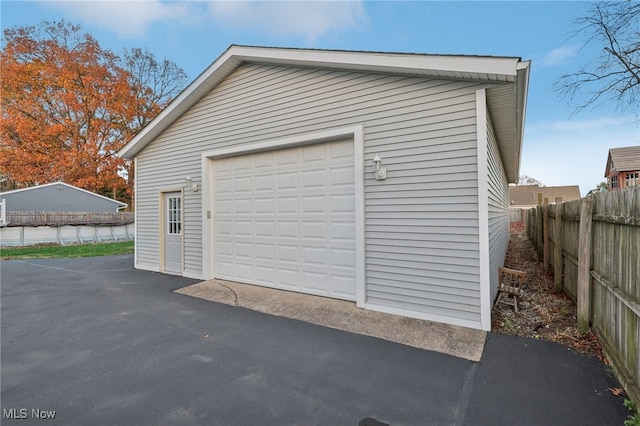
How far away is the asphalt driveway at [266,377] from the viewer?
240 cm

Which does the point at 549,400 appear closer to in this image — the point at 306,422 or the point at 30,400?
the point at 306,422

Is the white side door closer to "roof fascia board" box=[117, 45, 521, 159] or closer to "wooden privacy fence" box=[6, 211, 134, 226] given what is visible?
"roof fascia board" box=[117, 45, 521, 159]

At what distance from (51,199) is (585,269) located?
2346cm

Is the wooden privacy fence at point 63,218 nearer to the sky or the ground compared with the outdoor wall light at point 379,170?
nearer to the ground

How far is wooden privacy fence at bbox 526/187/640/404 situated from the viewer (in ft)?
8.24

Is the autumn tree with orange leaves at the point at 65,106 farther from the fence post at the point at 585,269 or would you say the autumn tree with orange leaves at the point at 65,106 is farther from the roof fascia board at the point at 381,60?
the fence post at the point at 585,269

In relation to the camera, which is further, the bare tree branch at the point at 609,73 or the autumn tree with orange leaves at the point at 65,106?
the autumn tree with orange leaves at the point at 65,106

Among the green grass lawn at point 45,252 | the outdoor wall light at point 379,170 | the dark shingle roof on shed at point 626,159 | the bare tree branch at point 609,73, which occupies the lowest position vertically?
the green grass lawn at point 45,252

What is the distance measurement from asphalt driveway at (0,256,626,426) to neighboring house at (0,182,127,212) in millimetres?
16872

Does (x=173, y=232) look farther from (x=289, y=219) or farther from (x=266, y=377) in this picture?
(x=266, y=377)

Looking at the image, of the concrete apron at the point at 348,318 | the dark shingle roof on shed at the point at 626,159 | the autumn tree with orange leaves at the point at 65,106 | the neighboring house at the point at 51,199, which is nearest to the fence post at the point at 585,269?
the concrete apron at the point at 348,318

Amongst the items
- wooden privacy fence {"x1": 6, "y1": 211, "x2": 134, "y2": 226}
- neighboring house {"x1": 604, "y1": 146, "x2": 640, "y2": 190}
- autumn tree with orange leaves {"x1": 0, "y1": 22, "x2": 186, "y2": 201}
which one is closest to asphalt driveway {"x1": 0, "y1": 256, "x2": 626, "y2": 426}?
wooden privacy fence {"x1": 6, "y1": 211, "x2": 134, "y2": 226}

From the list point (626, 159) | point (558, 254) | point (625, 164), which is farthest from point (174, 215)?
point (626, 159)

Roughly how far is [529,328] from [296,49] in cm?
546
